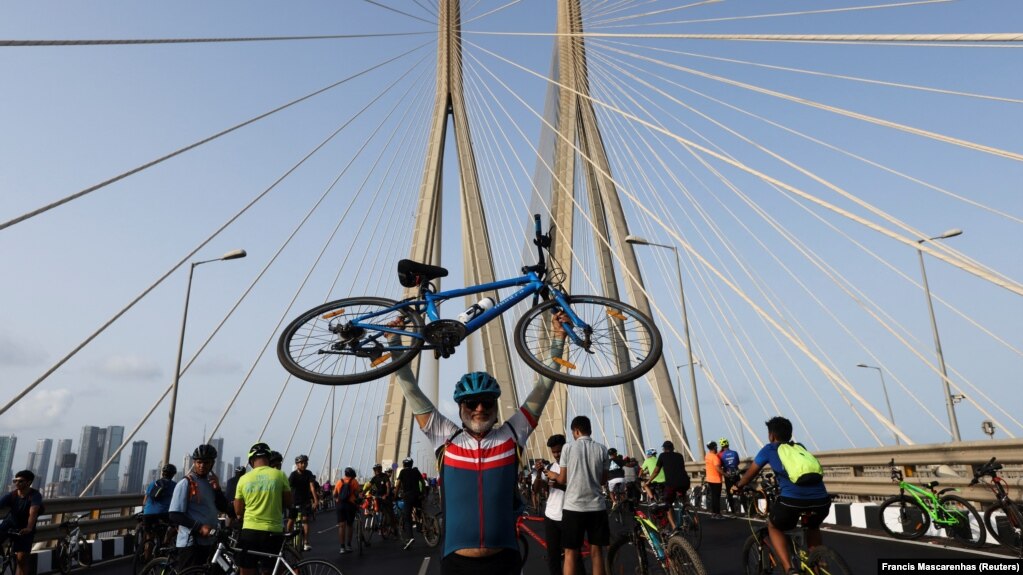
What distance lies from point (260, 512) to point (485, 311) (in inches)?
98.9

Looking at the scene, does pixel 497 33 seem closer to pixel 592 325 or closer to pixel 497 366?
pixel 497 366

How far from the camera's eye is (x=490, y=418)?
3.41 m

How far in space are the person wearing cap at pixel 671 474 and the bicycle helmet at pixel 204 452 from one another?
6161 millimetres

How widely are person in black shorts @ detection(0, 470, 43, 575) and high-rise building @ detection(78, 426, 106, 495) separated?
97.5 m

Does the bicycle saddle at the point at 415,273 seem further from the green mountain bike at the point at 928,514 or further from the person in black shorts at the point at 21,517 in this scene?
the green mountain bike at the point at 928,514

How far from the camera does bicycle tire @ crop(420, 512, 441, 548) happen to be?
42.3 ft

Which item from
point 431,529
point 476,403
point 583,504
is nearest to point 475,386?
point 476,403

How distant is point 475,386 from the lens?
3475 mm

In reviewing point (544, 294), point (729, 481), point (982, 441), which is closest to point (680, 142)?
point (982, 441)

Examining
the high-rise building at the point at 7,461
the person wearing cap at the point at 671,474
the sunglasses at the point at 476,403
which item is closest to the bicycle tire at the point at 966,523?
the person wearing cap at the point at 671,474

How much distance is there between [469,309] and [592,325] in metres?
1.00

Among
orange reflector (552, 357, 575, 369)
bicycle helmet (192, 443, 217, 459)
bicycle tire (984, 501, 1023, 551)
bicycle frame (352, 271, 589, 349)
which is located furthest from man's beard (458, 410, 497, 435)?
bicycle tire (984, 501, 1023, 551)

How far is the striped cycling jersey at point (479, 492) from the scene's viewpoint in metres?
3.24

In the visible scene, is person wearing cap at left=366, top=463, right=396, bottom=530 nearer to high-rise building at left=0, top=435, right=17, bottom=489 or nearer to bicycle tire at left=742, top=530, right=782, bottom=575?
bicycle tire at left=742, top=530, right=782, bottom=575
